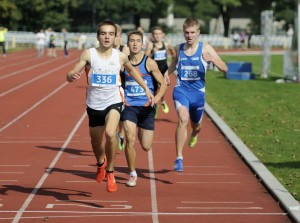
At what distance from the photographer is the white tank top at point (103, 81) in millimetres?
9633

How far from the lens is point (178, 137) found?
1195 centimetres

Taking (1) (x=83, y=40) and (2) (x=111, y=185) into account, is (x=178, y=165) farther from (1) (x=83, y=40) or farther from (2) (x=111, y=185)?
(1) (x=83, y=40)

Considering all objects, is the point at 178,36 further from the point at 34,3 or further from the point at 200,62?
the point at 200,62

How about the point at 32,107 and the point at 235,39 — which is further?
the point at 235,39

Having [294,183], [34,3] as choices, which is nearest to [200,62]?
[294,183]

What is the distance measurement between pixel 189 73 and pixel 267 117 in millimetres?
7407

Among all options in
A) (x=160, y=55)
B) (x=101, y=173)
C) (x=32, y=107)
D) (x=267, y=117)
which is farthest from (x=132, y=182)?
(x=32, y=107)

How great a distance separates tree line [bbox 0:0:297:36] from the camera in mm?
73006

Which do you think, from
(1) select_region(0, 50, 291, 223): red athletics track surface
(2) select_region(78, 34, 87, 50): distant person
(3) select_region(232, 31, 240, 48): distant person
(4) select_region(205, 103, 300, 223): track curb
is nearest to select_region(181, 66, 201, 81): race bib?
(1) select_region(0, 50, 291, 223): red athletics track surface

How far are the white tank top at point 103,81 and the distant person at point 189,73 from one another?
2217 millimetres

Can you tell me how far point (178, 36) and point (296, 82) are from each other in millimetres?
44727

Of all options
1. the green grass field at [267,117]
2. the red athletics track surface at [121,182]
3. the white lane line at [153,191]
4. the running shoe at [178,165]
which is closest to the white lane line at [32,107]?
the red athletics track surface at [121,182]

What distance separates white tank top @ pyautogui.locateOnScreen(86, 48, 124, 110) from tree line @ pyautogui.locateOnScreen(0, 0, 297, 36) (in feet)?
195

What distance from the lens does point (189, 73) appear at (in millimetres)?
12008
